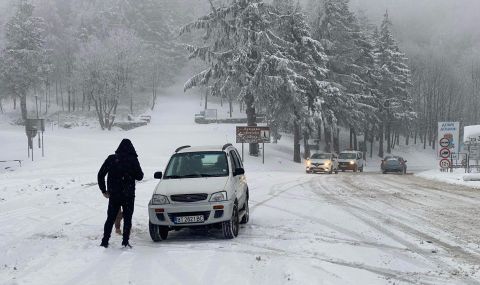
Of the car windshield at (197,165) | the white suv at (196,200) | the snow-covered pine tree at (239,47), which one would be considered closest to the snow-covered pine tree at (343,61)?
the snow-covered pine tree at (239,47)

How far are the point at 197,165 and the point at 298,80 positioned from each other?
33.5m

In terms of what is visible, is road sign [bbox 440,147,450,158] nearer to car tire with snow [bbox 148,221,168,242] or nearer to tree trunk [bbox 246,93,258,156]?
tree trunk [bbox 246,93,258,156]

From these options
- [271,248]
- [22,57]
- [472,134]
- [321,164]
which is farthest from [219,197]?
[22,57]

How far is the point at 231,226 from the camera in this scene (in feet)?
32.7

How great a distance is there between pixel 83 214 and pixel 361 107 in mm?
47091

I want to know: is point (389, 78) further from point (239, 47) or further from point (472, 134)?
point (239, 47)

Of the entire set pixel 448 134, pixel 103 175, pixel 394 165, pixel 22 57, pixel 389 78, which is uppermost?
pixel 22 57

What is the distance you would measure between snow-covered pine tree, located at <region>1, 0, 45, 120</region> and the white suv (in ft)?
218

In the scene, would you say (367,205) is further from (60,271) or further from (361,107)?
(361,107)

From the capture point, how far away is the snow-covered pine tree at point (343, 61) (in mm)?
52750

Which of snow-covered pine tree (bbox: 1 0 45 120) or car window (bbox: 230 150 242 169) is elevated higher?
snow-covered pine tree (bbox: 1 0 45 120)

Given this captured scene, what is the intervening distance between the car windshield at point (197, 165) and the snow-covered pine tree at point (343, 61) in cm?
3940

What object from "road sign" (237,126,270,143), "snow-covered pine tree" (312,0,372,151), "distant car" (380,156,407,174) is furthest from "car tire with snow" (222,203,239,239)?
"snow-covered pine tree" (312,0,372,151)

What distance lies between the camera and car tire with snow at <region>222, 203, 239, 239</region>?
9938 mm
